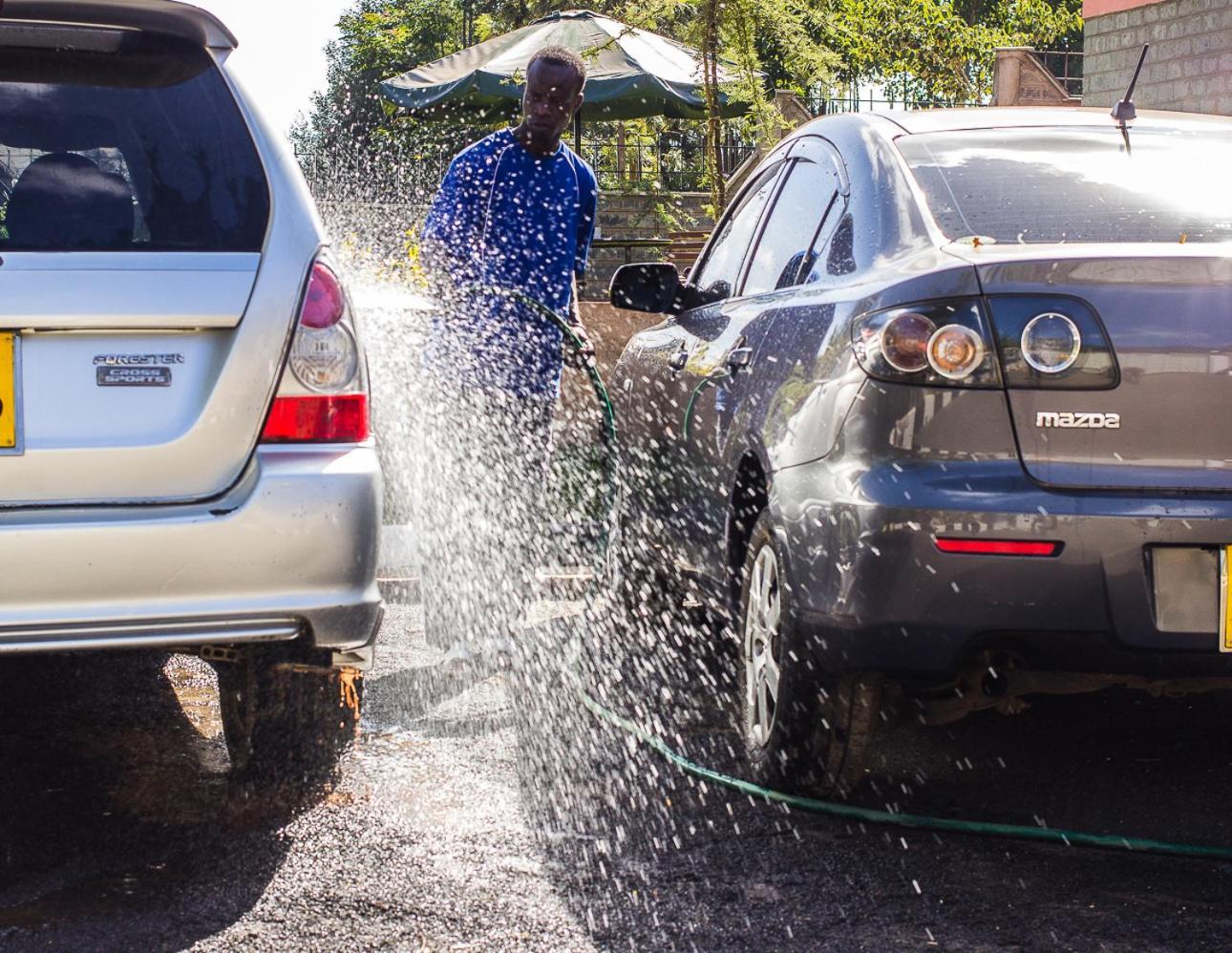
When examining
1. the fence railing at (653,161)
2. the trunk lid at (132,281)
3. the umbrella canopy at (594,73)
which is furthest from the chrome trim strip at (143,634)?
the fence railing at (653,161)

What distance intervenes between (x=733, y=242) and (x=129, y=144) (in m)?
2.31

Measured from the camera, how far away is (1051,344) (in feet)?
10.8

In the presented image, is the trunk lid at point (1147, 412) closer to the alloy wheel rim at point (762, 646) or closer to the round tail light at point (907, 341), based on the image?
the round tail light at point (907, 341)

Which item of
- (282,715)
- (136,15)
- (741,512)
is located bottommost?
(282,715)

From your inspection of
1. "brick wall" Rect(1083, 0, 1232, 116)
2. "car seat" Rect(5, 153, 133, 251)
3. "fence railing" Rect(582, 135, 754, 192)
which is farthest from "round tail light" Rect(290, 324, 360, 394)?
"fence railing" Rect(582, 135, 754, 192)

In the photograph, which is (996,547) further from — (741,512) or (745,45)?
(745,45)

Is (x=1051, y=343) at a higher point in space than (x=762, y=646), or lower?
higher

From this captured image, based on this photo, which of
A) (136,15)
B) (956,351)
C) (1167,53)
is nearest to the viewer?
(956,351)

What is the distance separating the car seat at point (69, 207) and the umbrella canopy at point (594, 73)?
12.3 m

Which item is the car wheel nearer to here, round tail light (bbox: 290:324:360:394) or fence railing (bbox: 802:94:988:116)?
round tail light (bbox: 290:324:360:394)

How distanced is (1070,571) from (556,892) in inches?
46.6

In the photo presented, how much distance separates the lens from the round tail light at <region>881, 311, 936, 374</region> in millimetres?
3365

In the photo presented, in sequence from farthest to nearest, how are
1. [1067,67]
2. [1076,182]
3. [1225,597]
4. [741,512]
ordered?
[1067,67] → [741,512] → [1076,182] → [1225,597]

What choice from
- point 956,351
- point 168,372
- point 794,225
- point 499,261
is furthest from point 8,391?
point 499,261
